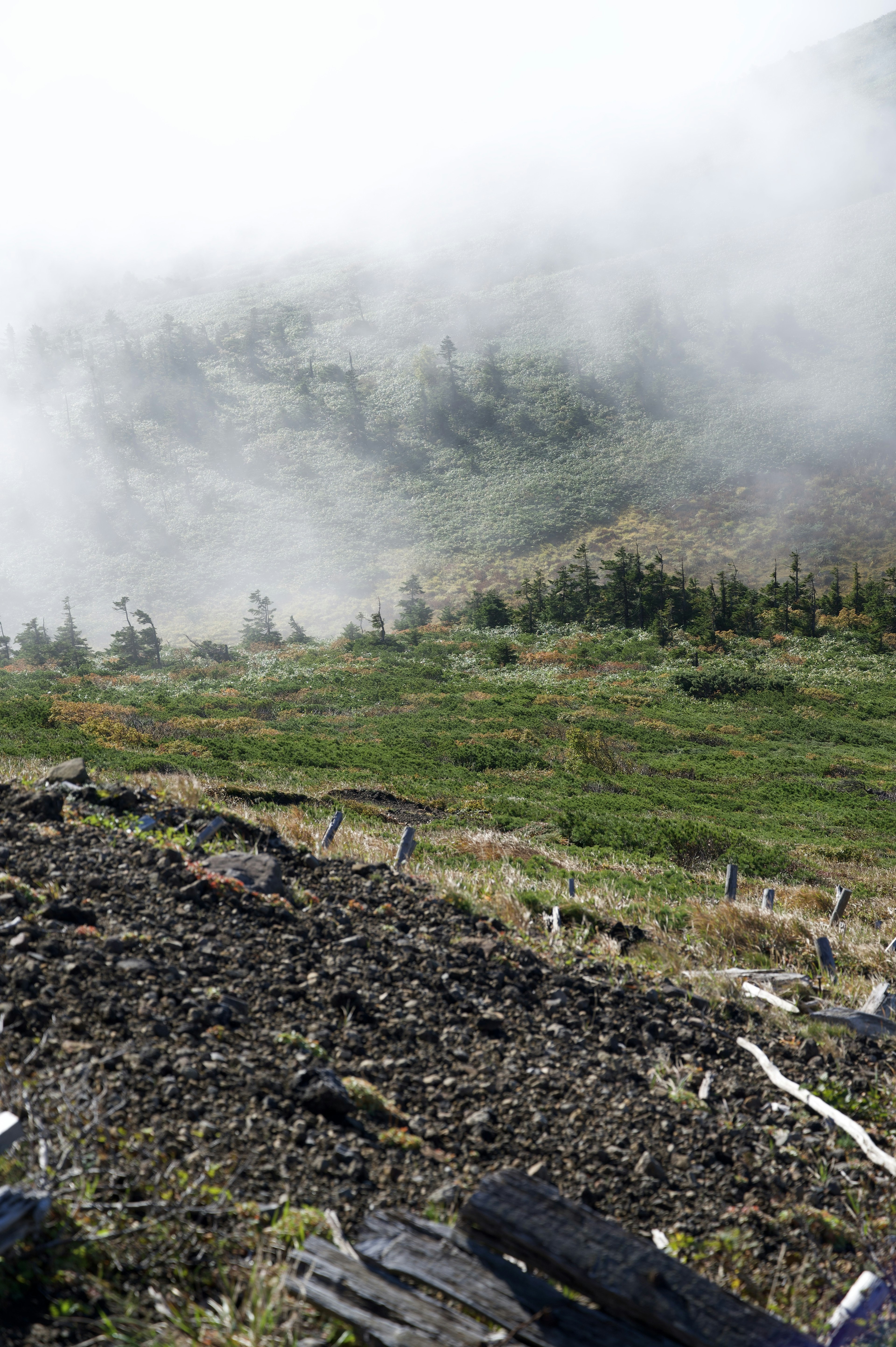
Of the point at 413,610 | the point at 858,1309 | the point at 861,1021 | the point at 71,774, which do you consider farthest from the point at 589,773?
the point at 413,610

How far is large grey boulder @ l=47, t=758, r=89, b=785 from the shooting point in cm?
771

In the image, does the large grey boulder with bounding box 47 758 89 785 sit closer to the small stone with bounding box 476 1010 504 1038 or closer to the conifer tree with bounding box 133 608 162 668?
the small stone with bounding box 476 1010 504 1038

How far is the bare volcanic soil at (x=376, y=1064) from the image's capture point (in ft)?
10.1

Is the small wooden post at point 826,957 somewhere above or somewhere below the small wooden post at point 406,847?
below

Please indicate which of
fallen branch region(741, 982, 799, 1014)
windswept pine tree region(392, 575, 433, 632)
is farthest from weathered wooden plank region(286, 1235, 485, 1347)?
windswept pine tree region(392, 575, 433, 632)

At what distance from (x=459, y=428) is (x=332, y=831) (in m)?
96.0

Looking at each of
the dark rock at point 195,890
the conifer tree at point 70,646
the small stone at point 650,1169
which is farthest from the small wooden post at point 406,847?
the conifer tree at point 70,646

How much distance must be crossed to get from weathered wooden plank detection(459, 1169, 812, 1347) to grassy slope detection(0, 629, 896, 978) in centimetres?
419

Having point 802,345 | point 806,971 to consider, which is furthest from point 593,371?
point 806,971

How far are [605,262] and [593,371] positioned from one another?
1526 inches

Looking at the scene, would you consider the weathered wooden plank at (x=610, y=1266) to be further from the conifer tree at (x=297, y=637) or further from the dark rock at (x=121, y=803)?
the conifer tree at (x=297, y=637)

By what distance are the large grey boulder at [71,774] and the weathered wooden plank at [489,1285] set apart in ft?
20.5

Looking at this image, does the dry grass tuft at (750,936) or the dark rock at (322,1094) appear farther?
the dry grass tuft at (750,936)

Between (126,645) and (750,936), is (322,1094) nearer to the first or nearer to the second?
(750,936)
